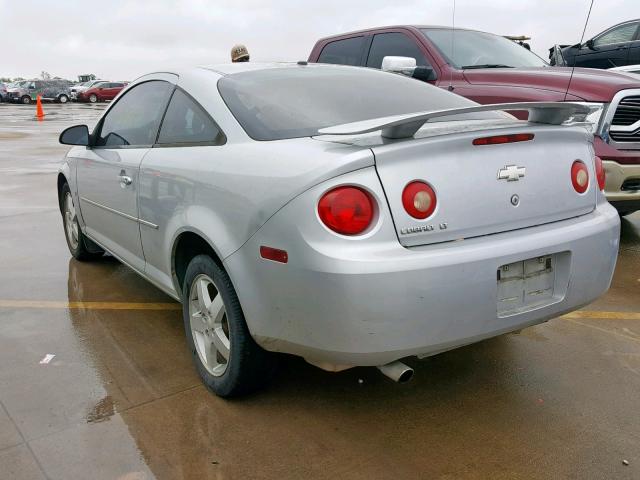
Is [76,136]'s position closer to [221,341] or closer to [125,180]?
[125,180]

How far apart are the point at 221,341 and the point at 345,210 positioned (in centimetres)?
101

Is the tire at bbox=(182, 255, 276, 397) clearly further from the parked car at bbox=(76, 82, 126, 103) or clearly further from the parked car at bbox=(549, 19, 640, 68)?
the parked car at bbox=(76, 82, 126, 103)

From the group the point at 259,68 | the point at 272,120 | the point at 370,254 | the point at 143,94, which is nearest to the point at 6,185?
the point at 143,94

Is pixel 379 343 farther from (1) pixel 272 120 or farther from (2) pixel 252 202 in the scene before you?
(1) pixel 272 120

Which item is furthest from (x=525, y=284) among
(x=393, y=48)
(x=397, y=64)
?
(x=393, y=48)

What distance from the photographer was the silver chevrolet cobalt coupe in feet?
7.29

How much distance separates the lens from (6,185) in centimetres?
897

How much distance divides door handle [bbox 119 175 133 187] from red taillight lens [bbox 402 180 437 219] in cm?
184

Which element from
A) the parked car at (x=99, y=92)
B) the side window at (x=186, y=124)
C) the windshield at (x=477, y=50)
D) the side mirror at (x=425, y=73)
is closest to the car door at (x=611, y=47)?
the windshield at (x=477, y=50)

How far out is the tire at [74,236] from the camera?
16.1ft

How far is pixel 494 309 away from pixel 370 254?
56 cm

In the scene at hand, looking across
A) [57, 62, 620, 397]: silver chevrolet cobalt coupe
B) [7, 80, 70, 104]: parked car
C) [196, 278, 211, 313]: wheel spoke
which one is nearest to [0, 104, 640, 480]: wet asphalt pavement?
[57, 62, 620, 397]: silver chevrolet cobalt coupe

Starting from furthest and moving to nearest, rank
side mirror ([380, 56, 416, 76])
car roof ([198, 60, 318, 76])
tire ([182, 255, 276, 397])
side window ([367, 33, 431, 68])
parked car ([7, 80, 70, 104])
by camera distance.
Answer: parked car ([7, 80, 70, 104])
side window ([367, 33, 431, 68])
side mirror ([380, 56, 416, 76])
car roof ([198, 60, 318, 76])
tire ([182, 255, 276, 397])

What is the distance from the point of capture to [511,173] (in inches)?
96.6
